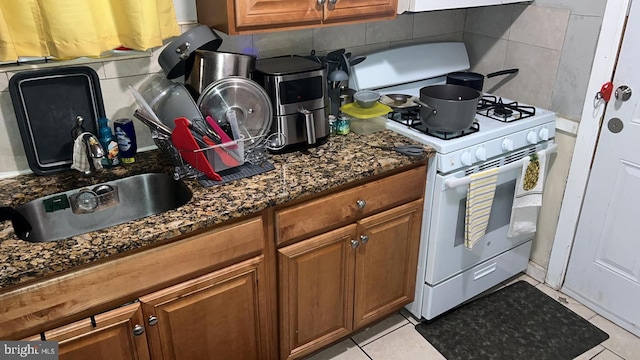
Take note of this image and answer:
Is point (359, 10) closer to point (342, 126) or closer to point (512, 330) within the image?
point (342, 126)

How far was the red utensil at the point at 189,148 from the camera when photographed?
159 cm

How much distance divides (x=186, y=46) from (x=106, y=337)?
0.98 meters

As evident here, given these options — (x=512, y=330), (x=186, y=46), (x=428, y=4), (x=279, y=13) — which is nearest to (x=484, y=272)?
(x=512, y=330)

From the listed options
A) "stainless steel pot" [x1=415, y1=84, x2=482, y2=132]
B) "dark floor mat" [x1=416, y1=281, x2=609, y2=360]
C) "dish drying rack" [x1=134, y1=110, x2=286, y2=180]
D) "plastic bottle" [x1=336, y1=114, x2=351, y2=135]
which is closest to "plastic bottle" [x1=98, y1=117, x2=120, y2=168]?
"dish drying rack" [x1=134, y1=110, x2=286, y2=180]

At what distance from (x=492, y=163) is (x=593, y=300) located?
0.94 m

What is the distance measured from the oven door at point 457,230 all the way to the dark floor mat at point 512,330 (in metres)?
0.25

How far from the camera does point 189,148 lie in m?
1.62

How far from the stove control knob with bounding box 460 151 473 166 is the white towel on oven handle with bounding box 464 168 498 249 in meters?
0.06

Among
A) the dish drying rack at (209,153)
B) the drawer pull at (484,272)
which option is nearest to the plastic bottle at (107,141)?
the dish drying rack at (209,153)

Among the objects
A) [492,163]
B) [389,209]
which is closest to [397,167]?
[389,209]

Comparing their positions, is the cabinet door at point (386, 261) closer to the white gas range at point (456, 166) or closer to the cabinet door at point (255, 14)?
the white gas range at point (456, 166)

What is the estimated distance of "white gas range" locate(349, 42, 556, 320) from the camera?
2010 millimetres

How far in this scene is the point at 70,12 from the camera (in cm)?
150

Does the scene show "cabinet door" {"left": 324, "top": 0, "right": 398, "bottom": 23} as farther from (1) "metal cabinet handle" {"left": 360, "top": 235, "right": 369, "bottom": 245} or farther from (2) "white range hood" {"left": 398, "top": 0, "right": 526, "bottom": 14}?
(1) "metal cabinet handle" {"left": 360, "top": 235, "right": 369, "bottom": 245}
